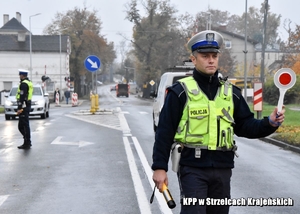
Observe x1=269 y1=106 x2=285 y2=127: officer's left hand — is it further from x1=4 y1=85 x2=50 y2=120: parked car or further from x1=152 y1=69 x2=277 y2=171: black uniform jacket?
x1=4 y1=85 x2=50 y2=120: parked car

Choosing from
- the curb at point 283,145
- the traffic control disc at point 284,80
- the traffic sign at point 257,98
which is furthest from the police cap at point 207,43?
the traffic sign at point 257,98

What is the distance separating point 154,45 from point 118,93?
13.3 metres

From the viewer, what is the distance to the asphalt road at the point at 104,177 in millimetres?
7184

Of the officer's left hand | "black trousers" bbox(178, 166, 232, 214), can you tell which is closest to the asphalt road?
"black trousers" bbox(178, 166, 232, 214)

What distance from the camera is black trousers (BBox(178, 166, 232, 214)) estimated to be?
3.93 metres

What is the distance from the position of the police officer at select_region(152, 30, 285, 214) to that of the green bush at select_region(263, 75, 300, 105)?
1455 inches

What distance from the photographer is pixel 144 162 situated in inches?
439

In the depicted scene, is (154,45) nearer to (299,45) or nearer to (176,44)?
(176,44)

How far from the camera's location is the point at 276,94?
43.1 metres

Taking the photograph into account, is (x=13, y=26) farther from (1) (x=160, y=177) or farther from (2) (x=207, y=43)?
(1) (x=160, y=177)

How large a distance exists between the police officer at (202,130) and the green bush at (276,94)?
3695cm

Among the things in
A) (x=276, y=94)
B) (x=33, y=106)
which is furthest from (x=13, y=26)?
(x=33, y=106)

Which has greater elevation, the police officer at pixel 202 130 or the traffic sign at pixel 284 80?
the traffic sign at pixel 284 80

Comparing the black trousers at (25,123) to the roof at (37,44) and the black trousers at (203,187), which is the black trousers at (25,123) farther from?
the roof at (37,44)
